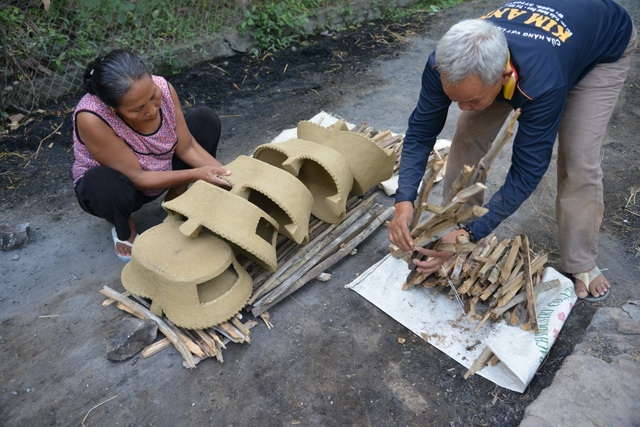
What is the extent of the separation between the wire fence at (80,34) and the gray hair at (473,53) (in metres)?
4.44

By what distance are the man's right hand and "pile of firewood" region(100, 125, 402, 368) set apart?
2.31 ft

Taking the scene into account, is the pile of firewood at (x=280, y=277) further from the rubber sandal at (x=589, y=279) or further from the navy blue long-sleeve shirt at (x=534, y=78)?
the rubber sandal at (x=589, y=279)

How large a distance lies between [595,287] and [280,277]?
202cm

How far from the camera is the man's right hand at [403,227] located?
275cm

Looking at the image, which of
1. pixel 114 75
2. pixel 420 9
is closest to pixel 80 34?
pixel 114 75

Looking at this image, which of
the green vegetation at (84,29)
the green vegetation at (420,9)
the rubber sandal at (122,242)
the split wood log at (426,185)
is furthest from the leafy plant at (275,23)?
the split wood log at (426,185)

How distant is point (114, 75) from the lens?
9.11 feet

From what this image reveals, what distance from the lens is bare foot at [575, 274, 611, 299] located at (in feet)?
10.5

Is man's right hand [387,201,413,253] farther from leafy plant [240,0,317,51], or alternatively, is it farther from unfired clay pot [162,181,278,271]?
leafy plant [240,0,317,51]

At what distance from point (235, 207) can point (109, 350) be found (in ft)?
3.54

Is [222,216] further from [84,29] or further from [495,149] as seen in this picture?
[84,29]

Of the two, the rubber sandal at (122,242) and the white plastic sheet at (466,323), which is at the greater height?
the rubber sandal at (122,242)

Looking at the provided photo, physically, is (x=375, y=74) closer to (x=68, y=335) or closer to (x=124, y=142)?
(x=124, y=142)

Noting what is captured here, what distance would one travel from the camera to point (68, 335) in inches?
119
